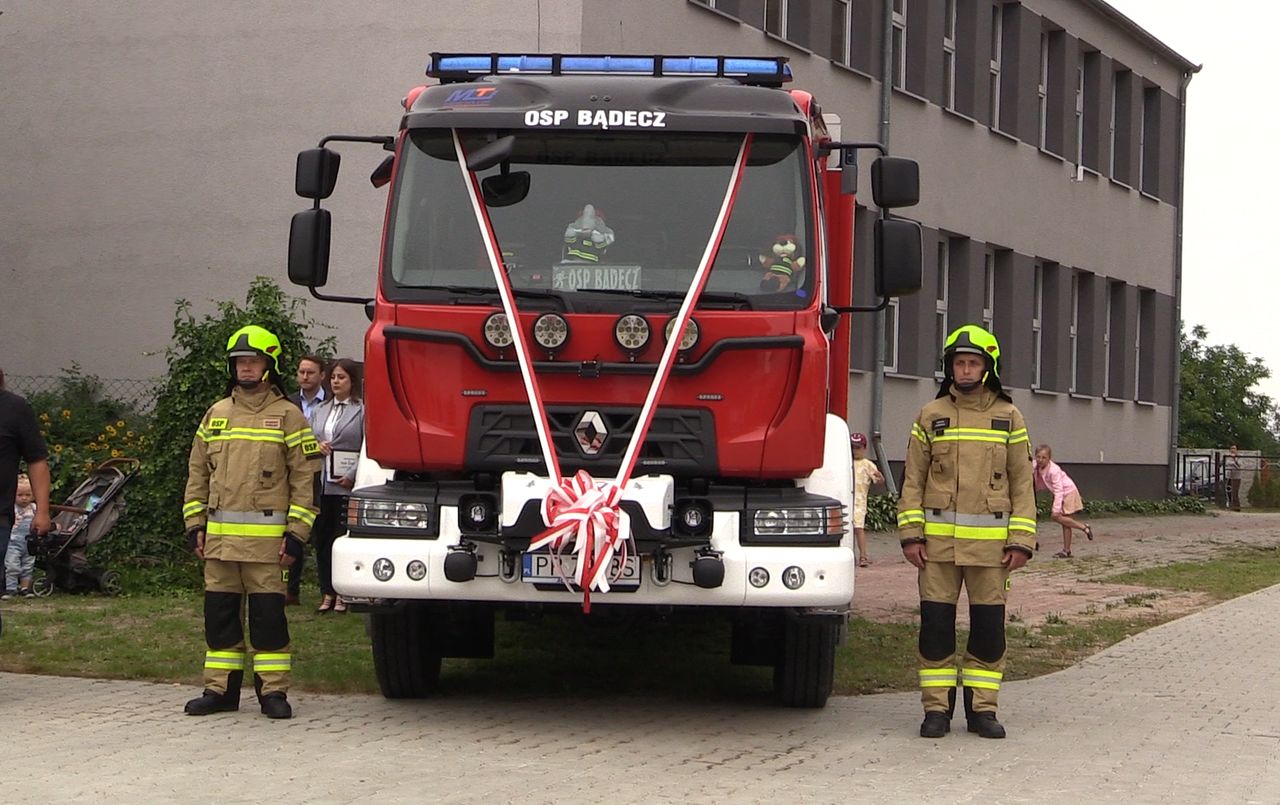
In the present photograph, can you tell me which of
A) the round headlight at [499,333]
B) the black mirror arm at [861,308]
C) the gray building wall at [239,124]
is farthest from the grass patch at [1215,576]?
the round headlight at [499,333]

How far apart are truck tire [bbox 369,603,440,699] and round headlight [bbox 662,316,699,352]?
6.16 feet

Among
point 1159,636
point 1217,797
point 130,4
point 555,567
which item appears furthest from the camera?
point 130,4

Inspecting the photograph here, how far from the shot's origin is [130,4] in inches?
858

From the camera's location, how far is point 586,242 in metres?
9.05

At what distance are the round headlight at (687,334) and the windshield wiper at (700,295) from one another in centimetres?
12

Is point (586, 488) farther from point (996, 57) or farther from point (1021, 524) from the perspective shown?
point (996, 57)

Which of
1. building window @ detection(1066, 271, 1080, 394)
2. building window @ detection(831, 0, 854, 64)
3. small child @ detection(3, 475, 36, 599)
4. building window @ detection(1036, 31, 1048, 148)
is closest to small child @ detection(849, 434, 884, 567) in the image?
small child @ detection(3, 475, 36, 599)

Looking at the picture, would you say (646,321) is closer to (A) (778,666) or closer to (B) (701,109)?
(B) (701,109)

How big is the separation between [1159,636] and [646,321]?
633cm

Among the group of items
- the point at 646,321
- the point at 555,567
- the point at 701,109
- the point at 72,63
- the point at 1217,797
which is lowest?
the point at 1217,797

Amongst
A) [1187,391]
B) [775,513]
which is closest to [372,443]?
[775,513]

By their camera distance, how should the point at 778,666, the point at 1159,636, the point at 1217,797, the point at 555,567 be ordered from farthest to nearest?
the point at 1159,636 < the point at 778,666 < the point at 555,567 < the point at 1217,797

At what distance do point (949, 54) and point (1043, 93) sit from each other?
146 inches

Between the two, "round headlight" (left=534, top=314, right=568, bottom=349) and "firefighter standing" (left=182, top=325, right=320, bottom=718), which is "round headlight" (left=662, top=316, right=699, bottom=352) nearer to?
"round headlight" (left=534, top=314, right=568, bottom=349)
